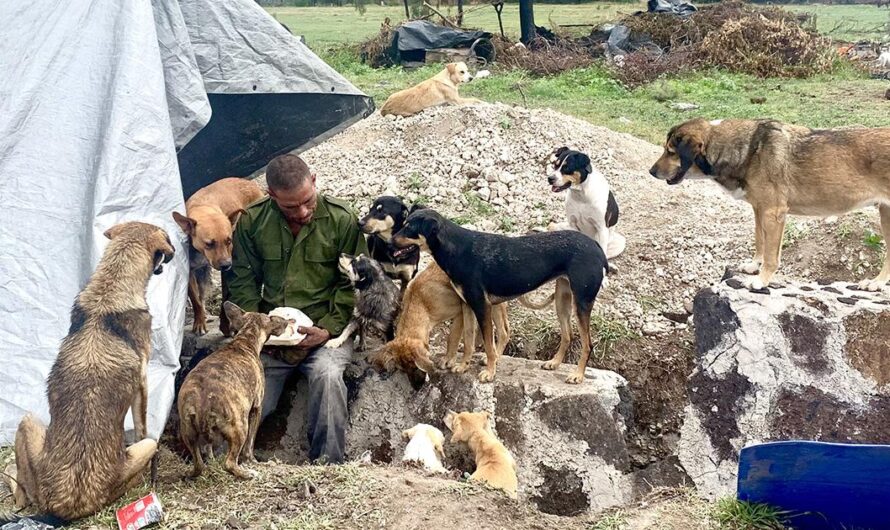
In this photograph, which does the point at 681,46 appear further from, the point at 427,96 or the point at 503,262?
the point at 503,262

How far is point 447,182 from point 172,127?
3591mm

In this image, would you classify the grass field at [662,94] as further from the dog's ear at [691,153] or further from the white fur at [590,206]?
the dog's ear at [691,153]

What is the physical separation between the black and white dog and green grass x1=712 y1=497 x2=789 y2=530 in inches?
128

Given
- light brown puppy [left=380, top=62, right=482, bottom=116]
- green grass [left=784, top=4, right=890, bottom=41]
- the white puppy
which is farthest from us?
green grass [left=784, top=4, right=890, bottom=41]

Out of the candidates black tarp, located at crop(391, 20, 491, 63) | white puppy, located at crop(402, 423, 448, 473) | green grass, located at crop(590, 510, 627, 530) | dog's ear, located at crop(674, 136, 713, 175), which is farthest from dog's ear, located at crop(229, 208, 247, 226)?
black tarp, located at crop(391, 20, 491, 63)

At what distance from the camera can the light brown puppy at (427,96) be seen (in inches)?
449

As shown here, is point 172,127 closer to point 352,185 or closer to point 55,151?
point 55,151

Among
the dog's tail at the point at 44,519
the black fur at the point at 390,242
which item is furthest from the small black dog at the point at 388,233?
the dog's tail at the point at 44,519

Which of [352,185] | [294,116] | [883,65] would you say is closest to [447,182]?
[352,185]

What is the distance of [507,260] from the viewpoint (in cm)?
575

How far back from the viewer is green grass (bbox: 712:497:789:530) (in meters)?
3.99

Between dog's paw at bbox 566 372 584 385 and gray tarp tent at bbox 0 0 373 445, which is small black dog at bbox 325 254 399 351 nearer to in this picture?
gray tarp tent at bbox 0 0 373 445

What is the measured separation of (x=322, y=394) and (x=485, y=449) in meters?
1.27

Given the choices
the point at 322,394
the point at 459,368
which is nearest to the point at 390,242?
the point at 459,368
